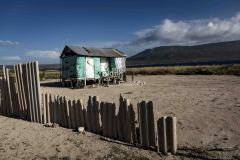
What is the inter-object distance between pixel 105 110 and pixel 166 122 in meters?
1.90

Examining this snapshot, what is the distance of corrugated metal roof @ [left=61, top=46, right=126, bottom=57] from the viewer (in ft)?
88.8

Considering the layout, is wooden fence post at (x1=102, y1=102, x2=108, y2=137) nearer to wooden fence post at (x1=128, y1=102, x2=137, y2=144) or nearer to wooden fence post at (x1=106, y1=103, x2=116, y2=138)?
wooden fence post at (x1=106, y1=103, x2=116, y2=138)

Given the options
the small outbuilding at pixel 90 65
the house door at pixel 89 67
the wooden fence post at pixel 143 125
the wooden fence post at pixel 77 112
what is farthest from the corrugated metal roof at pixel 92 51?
the wooden fence post at pixel 143 125

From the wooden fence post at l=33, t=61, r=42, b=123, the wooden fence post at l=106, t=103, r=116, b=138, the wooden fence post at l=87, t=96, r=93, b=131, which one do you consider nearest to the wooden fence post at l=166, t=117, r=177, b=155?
the wooden fence post at l=106, t=103, r=116, b=138

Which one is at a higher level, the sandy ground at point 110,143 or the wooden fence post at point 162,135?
the wooden fence post at point 162,135

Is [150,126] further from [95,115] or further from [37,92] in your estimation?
[37,92]

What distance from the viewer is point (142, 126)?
684 cm

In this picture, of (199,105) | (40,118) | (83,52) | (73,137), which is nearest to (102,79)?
(83,52)

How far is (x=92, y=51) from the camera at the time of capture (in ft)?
94.7

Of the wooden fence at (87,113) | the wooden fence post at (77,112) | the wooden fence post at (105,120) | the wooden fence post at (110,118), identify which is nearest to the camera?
the wooden fence at (87,113)

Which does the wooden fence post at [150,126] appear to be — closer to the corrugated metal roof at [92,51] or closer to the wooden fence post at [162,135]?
the wooden fence post at [162,135]

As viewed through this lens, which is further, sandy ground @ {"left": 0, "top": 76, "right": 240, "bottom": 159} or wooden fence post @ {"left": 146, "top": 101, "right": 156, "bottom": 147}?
wooden fence post @ {"left": 146, "top": 101, "right": 156, "bottom": 147}

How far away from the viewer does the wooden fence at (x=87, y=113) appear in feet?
21.4

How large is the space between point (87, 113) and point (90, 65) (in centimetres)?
2010
